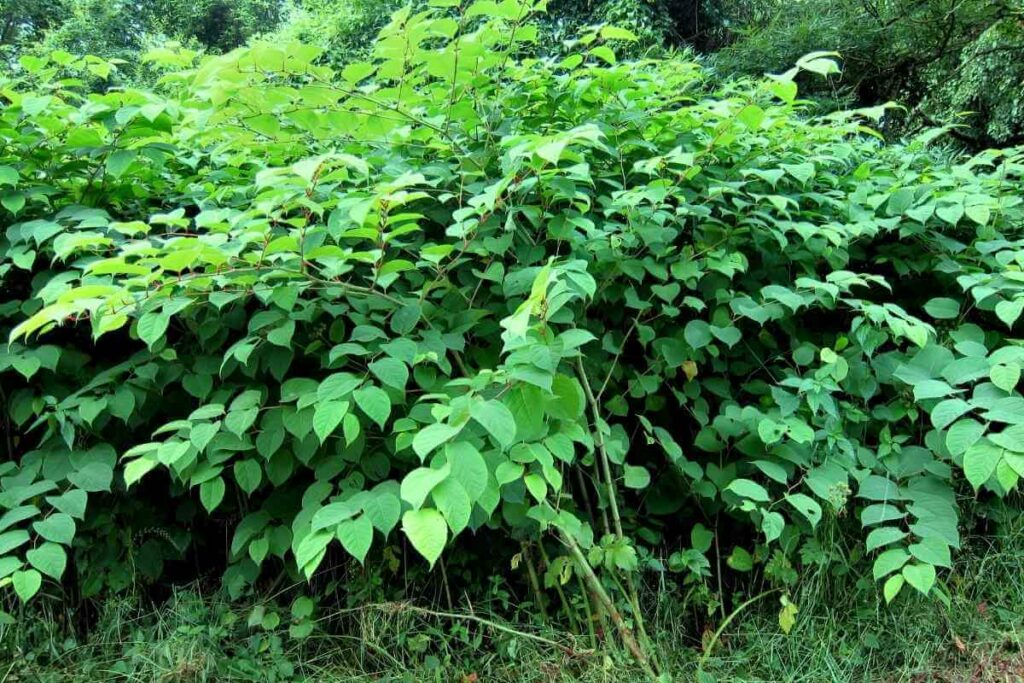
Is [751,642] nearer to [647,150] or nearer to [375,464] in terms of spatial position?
[375,464]

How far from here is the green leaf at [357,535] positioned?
1.31m

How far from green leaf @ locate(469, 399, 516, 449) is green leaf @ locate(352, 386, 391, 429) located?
1.04ft

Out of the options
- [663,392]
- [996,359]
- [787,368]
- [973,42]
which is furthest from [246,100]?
[973,42]

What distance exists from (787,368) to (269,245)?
5.50 ft

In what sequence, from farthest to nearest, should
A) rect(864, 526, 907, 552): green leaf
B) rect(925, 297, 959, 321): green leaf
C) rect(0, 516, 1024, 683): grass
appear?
rect(925, 297, 959, 321): green leaf
rect(0, 516, 1024, 683): grass
rect(864, 526, 907, 552): green leaf

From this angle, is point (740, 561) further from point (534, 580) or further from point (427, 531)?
point (427, 531)

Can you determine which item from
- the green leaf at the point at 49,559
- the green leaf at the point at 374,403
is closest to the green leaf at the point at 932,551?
the green leaf at the point at 374,403

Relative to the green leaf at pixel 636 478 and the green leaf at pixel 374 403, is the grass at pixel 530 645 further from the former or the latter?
the green leaf at pixel 374 403

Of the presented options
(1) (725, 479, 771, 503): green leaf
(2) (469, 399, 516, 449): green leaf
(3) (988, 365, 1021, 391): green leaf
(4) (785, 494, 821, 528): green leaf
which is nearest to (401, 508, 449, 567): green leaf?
(2) (469, 399, 516, 449): green leaf

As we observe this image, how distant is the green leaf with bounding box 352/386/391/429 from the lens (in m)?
1.52

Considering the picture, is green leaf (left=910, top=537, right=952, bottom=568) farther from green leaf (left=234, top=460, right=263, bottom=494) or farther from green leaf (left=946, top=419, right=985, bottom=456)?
green leaf (left=234, top=460, right=263, bottom=494)

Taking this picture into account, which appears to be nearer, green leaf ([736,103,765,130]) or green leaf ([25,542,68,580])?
green leaf ([25,542,68,580])

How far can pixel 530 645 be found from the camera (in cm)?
199

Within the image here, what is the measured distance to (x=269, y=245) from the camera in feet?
4.99
